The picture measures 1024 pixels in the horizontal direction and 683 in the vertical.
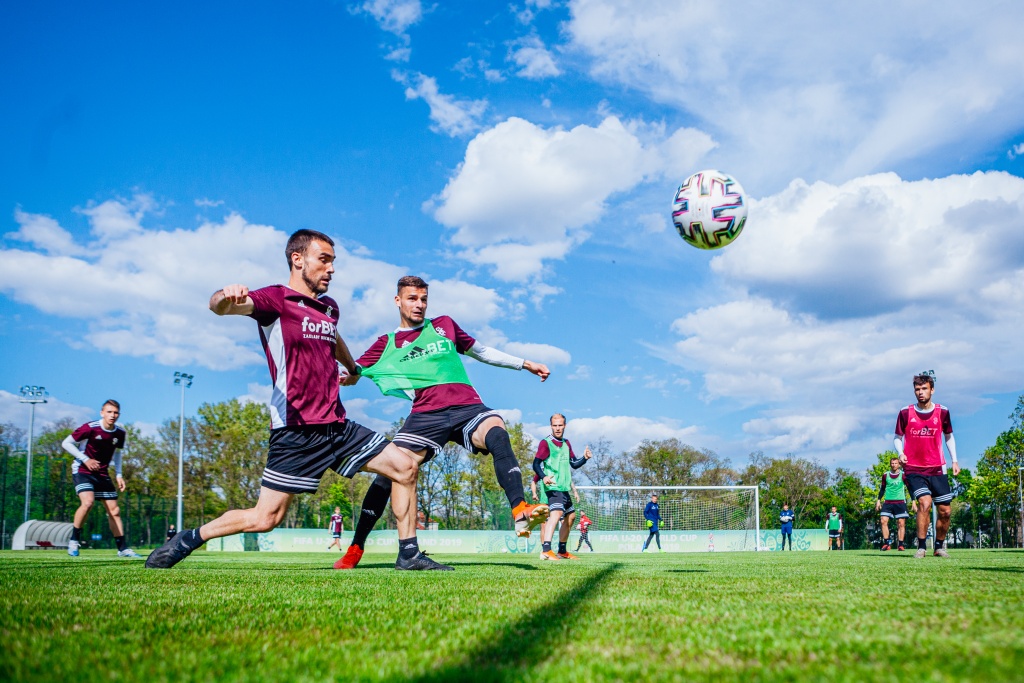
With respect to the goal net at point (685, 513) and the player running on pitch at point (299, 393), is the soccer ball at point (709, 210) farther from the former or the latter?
the goal net at point (685, 513)

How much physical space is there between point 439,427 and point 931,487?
27.2 ft

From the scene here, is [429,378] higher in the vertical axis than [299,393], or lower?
higher

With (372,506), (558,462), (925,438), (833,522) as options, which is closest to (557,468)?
(558,462)

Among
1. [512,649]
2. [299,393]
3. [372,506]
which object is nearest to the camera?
[512,649]

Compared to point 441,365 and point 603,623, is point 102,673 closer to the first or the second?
point 603,623

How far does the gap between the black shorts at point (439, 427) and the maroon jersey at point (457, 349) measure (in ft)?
0.23

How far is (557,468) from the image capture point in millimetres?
11969

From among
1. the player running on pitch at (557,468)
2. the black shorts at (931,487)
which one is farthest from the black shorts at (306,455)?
the black shorts at (931,487)

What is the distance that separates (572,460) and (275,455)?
7.35 metres

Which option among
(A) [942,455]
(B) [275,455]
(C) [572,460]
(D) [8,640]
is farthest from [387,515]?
(D) [8,640]

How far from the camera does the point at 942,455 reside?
1105 centimetres

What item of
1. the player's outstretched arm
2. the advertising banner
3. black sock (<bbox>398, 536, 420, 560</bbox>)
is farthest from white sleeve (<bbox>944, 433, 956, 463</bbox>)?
the advertising banner

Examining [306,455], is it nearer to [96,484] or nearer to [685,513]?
[96,484]

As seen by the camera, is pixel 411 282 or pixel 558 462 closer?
pixel 411 282
